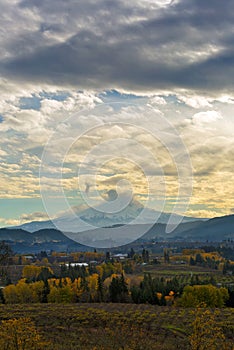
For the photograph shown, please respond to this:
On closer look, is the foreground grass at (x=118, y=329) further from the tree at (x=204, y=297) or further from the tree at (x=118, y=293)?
the tree at (x=118, y=293)

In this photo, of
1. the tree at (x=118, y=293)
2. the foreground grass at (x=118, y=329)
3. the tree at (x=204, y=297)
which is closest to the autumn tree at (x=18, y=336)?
the foreground grass at (x=118, y=329)

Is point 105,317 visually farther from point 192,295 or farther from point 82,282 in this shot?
point 82,282

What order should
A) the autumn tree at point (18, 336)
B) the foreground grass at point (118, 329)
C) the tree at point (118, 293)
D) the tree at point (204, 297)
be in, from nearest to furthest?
the autumn tree at point (18, 336) < the foreground grass at point (118, 329) < the tree at point (204, 297) < the tree at point (118, 293)

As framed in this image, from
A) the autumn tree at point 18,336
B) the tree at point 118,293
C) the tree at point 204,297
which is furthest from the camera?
the tree at point 118,293

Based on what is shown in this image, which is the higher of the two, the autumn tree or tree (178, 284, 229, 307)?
the autumn tree

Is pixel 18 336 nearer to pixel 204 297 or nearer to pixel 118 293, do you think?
pixel 204 297

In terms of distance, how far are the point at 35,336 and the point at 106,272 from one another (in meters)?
137

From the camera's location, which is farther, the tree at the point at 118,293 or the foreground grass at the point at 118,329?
the tree at the point at 118,293

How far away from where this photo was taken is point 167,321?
55219mm

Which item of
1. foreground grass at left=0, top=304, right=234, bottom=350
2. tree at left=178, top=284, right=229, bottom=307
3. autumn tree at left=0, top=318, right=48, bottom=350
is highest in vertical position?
autumn tree at left=0, top=318, right=48, bottom=350

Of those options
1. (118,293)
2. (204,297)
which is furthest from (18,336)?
(118,293)

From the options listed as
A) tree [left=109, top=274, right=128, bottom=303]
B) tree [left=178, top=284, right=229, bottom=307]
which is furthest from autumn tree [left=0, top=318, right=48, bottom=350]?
tree [left=109, top=274, right=128, bottom=303]

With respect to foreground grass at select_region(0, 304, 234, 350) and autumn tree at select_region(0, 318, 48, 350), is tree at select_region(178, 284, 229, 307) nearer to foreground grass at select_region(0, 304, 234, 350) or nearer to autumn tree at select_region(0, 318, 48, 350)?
foreground grass at select_region(0, 304, 234, 350)

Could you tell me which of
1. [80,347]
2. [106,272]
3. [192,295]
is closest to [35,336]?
[80,347]
